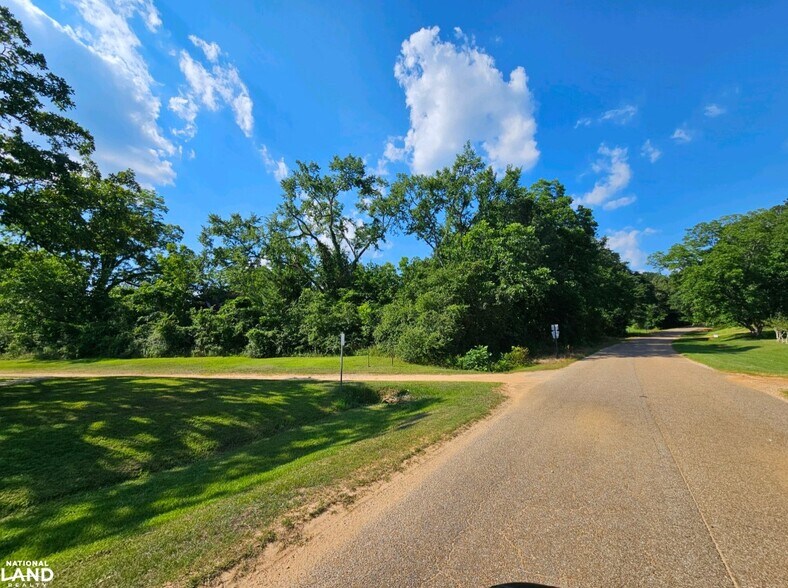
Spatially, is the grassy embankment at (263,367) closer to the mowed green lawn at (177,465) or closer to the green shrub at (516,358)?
the green shrub at (516,358)

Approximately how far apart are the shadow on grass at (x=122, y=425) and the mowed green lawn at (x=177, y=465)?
0.11 ft

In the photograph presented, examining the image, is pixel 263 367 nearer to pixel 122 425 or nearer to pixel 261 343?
pixel 261 343

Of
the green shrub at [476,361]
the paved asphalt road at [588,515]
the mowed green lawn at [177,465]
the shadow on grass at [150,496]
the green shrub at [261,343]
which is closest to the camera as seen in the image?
A: the paved asphalt road at [588,515]

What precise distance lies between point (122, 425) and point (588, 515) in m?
9.17

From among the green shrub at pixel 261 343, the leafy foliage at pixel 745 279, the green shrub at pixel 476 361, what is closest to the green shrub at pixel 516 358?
the green shrub at pixel 476 361

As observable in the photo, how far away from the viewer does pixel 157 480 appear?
566 centimetres

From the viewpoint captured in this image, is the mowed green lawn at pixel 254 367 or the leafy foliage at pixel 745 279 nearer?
the mowed green lawn at pixel 254 367

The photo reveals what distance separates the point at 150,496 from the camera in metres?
4.88

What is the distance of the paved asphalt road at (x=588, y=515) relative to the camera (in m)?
2.76

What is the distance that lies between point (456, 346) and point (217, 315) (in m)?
21.3

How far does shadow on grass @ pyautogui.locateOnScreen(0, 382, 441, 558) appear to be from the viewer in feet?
12.7

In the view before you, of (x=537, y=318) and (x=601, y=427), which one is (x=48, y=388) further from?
(x=537, y=318)

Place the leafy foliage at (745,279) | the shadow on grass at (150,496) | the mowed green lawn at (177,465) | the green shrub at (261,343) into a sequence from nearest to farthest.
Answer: the mowed green lawn at (177,465) < the shadow on grass at (150,496) < the green shrub at (261,343) < the leafy foliage at (745,279)

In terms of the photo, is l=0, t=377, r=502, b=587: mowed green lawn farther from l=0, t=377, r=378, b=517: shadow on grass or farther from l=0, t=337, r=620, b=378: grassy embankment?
l=0, t=337, r=620, b=378: grassy embankment
